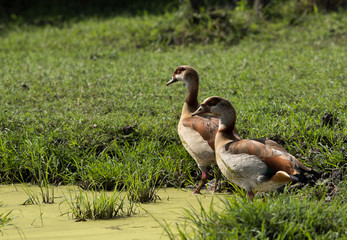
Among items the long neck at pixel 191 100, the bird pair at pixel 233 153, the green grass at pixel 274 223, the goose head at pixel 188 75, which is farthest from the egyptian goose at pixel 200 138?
the green grass at pixel 274 223

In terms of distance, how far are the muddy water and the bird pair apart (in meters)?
0.35

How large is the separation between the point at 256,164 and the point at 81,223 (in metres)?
1.64

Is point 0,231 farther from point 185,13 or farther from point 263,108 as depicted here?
point 185,13

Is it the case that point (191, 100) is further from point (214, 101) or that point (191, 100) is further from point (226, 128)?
point (226, 128)

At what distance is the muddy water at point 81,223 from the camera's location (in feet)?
15.6

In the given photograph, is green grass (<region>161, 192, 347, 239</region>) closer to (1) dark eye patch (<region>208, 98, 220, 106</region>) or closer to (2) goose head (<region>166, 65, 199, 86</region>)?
(1) dark eye patch (<region>208, 98, 220, 106</region>)

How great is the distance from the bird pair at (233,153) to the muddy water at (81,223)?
0.35m

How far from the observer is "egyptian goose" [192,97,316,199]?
5000mm

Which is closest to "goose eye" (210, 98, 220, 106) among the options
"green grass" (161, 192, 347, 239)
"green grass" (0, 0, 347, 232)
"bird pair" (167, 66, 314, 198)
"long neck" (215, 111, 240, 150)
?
Answer: "bird pair" (167, 66, 314, 198)

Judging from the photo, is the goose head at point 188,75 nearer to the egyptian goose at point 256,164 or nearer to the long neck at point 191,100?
the long neck at point 191,100

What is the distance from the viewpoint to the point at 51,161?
263 inches

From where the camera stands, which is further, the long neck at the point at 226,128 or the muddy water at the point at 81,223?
the long neck at the point at 226,128

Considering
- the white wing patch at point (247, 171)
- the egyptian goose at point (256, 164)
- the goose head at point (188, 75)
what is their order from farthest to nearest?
the goose head at point (188, 75)
the white wing patch at point (247, 171)
the egyptian goose at point (256, 164)

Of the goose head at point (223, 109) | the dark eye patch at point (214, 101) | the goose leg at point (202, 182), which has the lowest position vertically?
the goose leg at point (202, 182)
